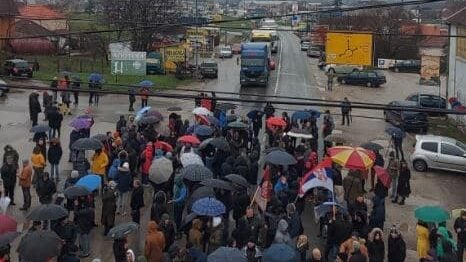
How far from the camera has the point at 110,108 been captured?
32.8 m

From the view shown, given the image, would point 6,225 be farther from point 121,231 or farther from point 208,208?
point 208,208

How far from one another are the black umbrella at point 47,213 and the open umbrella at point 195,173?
3482mm

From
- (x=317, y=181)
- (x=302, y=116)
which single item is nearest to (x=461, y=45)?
(x=302, y=116)

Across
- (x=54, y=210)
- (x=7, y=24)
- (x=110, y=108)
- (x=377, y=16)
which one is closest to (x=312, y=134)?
(x=54, y=210)

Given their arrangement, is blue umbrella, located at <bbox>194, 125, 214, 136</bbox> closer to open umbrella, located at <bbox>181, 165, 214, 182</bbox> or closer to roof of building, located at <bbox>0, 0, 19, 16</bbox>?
open umbrella, located at <bbox>181, 165, 214, 182</bbox>

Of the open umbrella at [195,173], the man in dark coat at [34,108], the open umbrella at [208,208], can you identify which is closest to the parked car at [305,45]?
the man in dark coat at [34,108]

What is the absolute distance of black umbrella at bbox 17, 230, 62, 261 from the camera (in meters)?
10.1

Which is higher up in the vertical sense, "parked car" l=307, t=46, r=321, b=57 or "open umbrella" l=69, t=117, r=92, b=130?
"parked car" l=307, t=46, r=321, b=57

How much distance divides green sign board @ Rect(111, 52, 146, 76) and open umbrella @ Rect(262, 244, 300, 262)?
31.8 metres

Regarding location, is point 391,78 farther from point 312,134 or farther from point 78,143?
point 78,143

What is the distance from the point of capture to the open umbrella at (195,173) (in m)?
14.7

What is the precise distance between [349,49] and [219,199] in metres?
25.9

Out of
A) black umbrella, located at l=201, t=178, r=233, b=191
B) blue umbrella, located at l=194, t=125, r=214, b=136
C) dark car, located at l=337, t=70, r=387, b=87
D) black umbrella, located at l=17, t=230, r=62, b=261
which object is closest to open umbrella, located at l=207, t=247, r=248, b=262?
black umbrella, located at l=17, t=230, r=62, b=261

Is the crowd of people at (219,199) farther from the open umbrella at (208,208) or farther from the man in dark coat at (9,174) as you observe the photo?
the open umbrella at (208,208)
